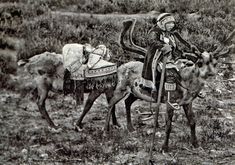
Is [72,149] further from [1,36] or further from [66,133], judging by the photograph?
[1,36]

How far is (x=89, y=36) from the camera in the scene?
9148 mm

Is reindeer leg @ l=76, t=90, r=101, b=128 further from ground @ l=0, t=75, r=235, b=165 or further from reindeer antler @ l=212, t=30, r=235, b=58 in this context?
reindeer antler @ l=212, t=30, r=235, b=58

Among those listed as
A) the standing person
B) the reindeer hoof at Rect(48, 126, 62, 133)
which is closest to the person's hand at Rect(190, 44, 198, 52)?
the standing person

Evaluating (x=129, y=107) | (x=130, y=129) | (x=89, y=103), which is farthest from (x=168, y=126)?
(x=89, y=103)

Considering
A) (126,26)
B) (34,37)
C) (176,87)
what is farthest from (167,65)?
(34,37)

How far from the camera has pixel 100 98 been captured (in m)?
8.85

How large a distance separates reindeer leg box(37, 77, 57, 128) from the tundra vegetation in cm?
12

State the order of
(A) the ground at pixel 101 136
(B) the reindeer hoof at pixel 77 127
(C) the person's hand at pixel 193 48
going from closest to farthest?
(A) the ground at pixel 101 136 → (C) the person's hand at pixel 193 48 → (B) the reindeer hoof at pixel 77 127

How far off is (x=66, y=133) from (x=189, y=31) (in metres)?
2.66

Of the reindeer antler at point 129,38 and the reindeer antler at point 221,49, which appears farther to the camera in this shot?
the reindeer antler at point 129,38

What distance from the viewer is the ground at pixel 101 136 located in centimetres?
821

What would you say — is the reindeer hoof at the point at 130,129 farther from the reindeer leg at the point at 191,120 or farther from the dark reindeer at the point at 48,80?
the reindeer leg at the point at 191,120

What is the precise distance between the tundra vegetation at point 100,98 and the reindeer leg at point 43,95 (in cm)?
12

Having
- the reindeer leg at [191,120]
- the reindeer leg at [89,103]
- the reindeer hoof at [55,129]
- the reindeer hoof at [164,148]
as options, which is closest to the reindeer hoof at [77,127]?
the reindeer leg at [89,103]
